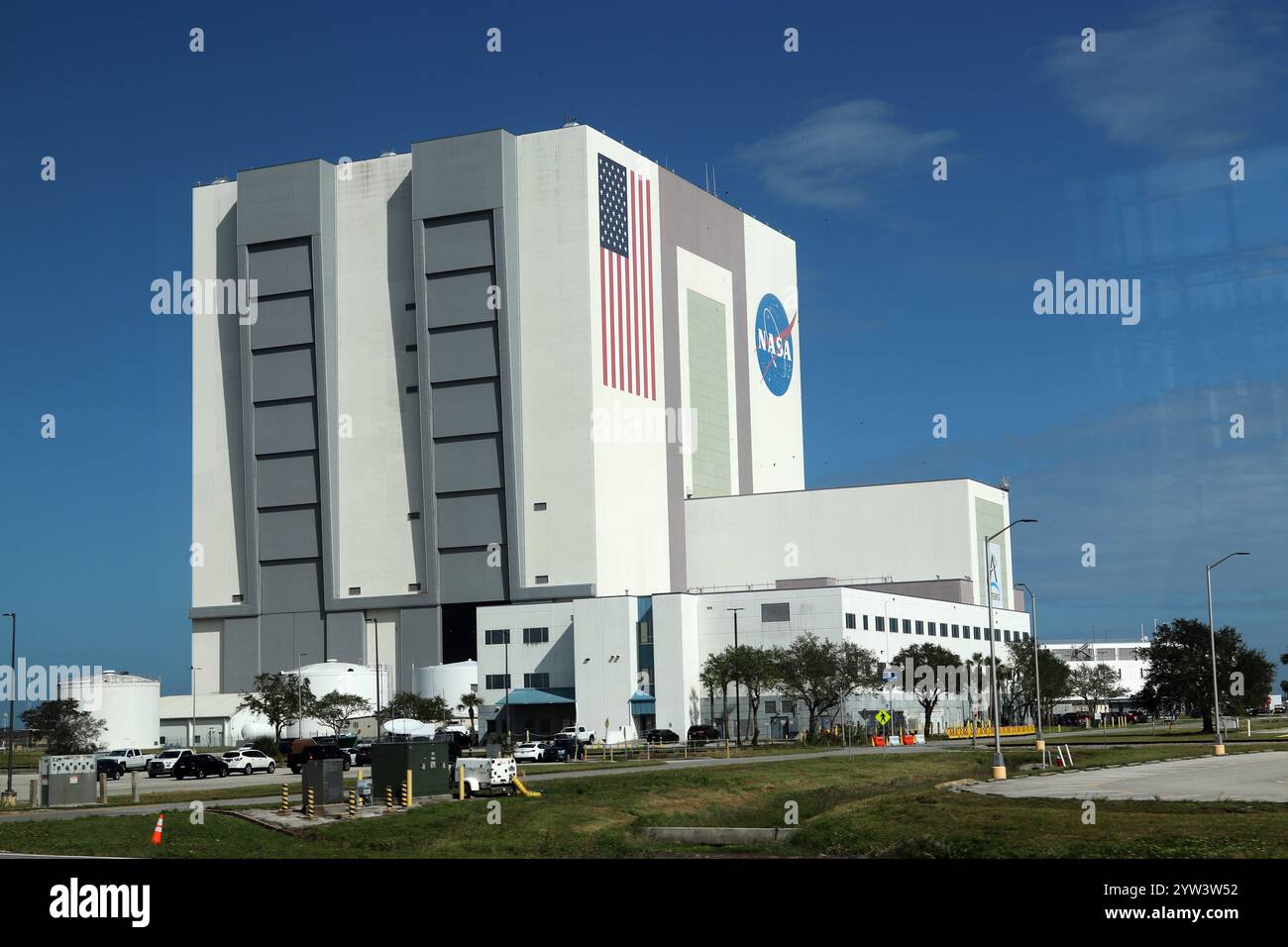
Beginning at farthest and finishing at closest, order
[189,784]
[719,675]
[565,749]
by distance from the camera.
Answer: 1. [719,675]
2. [565,749]
3. [189,784]

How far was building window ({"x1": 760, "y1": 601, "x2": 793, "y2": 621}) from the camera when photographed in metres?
120

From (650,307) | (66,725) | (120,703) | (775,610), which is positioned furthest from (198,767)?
(650,307)

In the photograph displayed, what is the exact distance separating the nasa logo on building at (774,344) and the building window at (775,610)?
48.3m

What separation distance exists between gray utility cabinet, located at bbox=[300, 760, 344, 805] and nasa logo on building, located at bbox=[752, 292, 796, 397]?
124m

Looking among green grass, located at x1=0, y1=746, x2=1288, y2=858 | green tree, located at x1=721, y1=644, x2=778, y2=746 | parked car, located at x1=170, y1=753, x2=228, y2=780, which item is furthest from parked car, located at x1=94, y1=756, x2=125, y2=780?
green grass, located at x1=0, y1=746, x2=1288, y2=858

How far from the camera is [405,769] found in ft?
143

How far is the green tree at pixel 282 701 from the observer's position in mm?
112875

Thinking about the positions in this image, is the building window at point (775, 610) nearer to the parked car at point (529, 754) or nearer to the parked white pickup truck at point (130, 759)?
the parked car at point (529, 754)

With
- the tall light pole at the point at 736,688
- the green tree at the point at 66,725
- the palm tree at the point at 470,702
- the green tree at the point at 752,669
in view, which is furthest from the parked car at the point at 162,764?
the green tree at the point at 66,725

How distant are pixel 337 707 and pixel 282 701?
206 inches

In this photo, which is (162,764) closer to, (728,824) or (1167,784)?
(728,824)
